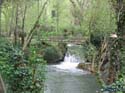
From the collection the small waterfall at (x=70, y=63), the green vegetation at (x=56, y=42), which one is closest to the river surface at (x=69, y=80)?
the small waterfall at (x=70, y=63)

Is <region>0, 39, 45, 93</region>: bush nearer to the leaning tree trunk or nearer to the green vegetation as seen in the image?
the green vegetation

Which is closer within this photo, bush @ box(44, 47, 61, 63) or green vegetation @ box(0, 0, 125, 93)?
green vegetation @ box(0, 0, 125, 93)

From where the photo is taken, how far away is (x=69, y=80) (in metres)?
20.0

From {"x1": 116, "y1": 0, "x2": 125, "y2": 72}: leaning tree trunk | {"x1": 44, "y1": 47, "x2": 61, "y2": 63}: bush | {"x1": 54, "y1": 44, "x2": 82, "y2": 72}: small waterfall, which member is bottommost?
{"x1": 54, "y1": 44, "x2": 82, "y2": 72}: small waterfall

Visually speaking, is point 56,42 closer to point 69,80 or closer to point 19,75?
point 69,80

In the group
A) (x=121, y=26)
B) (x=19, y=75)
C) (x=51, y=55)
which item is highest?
(x=121, y=26)

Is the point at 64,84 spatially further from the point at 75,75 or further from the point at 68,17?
the point at 68,17

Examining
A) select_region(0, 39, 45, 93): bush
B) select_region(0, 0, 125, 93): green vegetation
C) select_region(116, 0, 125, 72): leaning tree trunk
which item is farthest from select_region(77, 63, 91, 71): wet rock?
select_region(0, 39, 45, 93): bush

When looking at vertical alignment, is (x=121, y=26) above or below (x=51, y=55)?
above

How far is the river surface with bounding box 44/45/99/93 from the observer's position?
16953 millimetres

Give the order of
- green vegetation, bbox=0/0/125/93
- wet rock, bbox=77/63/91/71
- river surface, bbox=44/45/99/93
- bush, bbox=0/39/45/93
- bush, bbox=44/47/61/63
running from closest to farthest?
bush, bbox=0/39/45/93 → green vegetation, bbox=0/0/125/93 → river surface, bbox=44/45/99/93 → wet rock, bbox=77/63/91/71 → bush, bbox=44/47/61/63

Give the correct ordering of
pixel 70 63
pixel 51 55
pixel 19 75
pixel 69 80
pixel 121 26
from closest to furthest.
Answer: pixel 19 75, pixel 121 26, pixel 69 80, pixel 51 55, pixel 70 63

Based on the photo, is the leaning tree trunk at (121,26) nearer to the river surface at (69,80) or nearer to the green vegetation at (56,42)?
the green vegetation at (56,42)

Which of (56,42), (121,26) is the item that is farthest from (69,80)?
(56,42)
